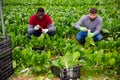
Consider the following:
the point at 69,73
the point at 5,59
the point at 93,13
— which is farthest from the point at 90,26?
the point at 5,59

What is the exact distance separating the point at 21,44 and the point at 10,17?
3.76 meters

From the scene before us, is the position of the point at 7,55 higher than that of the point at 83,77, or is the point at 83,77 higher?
the point at 7,55

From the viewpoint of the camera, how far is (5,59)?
17.9ft

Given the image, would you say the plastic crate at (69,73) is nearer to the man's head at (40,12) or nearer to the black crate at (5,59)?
the black crate at (5,59)

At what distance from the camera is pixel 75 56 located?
5676mm

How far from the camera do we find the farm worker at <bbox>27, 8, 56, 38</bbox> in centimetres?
806

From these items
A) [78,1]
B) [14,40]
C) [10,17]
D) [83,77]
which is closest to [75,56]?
[83,77]

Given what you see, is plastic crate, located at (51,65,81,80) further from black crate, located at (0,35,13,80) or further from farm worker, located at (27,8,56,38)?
farm worker, located at (27,8,56,38)

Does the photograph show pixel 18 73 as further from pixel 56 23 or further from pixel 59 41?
pixel 56 23

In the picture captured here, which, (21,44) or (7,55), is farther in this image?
(21,44)

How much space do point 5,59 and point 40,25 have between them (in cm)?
286

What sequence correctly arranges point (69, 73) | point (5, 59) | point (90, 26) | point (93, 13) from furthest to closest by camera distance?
point (90, 26)
point (93, 13)
point (5, 59)
point (69, 73)

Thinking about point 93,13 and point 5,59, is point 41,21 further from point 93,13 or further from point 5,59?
point 5,59

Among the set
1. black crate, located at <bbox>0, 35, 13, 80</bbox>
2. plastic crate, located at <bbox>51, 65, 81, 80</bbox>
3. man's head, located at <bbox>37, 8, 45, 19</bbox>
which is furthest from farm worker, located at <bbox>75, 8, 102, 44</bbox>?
black crate, located at <bbox>0, 35, 13, 80</bbox>
